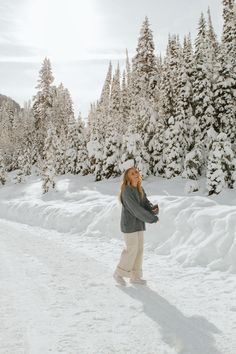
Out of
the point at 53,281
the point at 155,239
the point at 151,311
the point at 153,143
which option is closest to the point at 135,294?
the point at 151,311

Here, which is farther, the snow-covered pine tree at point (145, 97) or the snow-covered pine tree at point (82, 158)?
the snow-covered pine tree at point (82, 158)

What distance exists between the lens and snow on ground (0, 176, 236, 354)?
5.14 m

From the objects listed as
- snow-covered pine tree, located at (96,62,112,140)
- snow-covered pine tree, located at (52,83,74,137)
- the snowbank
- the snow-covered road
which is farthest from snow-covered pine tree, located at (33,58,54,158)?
the snow-covered road

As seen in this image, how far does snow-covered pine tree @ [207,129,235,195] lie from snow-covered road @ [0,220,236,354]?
1961cm

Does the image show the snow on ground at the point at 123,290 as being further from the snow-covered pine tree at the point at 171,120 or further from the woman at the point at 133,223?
the snow-covered pine tree at the point at 171,120

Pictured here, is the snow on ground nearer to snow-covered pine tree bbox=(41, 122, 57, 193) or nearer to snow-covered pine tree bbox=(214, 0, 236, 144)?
snow-covered pine tree bbox=(214, 0, 236, 144)

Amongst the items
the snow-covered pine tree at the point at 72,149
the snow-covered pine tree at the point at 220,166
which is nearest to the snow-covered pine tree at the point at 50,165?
the snow-covered pine tree at the point at 72,149

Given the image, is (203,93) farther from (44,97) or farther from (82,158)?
(44,97)

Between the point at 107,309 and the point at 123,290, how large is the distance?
112 centimetres

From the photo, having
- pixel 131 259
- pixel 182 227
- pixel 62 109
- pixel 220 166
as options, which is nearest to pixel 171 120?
pixel 220 166

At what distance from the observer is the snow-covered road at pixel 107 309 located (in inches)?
198

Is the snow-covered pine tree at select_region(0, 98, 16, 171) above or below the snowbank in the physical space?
above

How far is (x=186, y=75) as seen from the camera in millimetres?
36125

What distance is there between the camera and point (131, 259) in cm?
797
